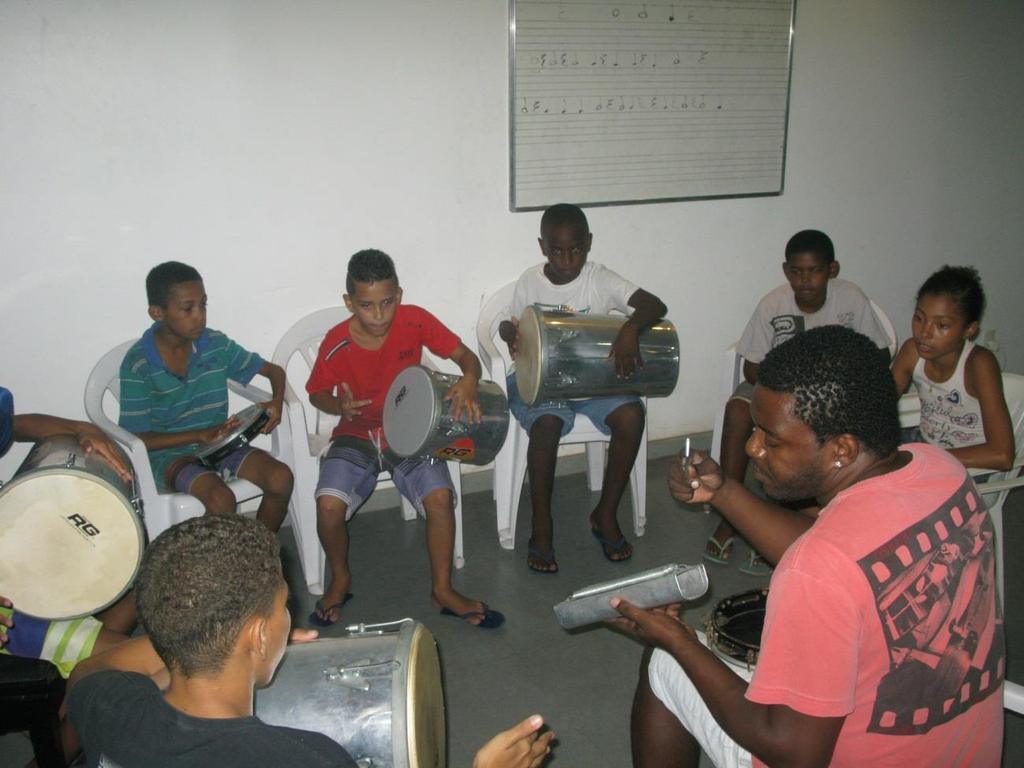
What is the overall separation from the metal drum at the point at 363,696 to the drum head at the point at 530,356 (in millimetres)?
1682

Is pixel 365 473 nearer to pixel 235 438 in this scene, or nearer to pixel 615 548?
pixel 235 438

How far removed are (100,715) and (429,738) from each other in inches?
25.3

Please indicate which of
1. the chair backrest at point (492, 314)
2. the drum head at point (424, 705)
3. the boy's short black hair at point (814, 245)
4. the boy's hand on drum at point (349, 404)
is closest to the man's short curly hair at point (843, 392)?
Answer: the drum head at point (424, 705)

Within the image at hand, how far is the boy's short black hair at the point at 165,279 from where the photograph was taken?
3027mm

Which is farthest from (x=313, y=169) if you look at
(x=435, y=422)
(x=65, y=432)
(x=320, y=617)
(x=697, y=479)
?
(x=697, y=479)

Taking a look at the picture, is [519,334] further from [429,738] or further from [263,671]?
[263,671]

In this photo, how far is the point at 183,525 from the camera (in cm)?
136

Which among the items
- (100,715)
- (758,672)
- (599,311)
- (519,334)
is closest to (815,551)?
(758,672)

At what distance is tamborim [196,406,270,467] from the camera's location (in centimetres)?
293

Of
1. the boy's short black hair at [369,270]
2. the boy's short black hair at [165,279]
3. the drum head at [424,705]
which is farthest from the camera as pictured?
the boy's short black hair at [369,270]

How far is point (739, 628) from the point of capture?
1995 mm

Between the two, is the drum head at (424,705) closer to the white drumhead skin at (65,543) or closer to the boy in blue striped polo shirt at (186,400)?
the white drumhead skin at (65,543)

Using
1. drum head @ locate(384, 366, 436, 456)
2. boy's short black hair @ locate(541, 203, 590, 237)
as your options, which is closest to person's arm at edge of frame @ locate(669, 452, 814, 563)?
drum head @ locate(384, 366, 436, 456)

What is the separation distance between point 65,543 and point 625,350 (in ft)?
6.76
